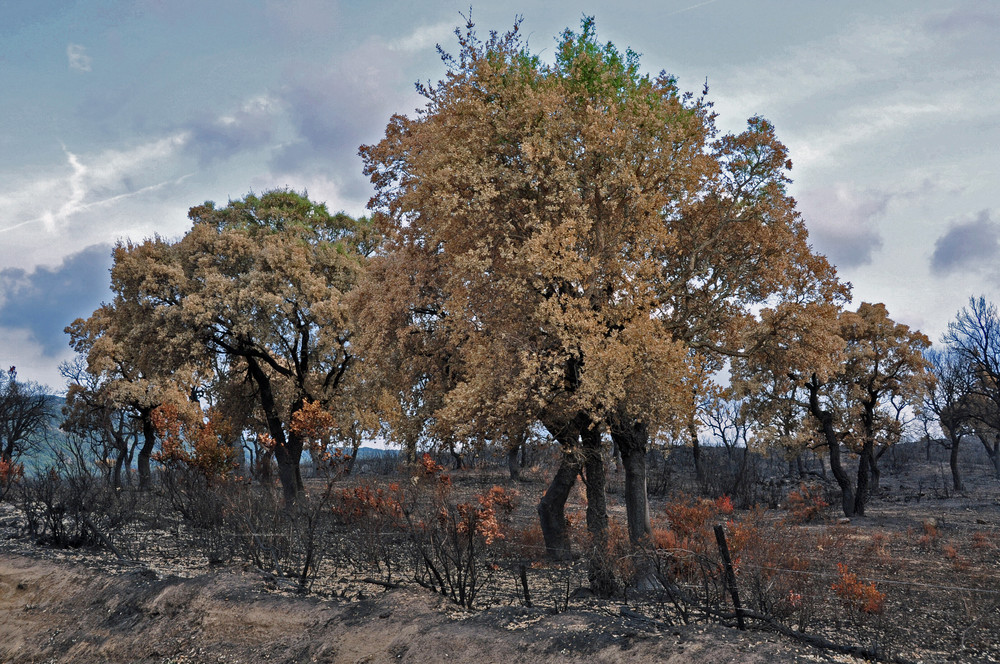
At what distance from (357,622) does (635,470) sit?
5238mm

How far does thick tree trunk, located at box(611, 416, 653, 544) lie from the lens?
10.7 metres

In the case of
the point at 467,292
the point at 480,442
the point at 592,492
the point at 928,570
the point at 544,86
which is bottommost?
the point at 928,570

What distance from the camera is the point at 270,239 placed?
21.1 meters

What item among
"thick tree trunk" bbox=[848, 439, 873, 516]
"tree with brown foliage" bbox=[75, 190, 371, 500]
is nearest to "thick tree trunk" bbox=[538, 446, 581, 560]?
"tree with brown foliage" bbox=[75, 190, 371, 500]

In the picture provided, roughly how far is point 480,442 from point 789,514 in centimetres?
1500

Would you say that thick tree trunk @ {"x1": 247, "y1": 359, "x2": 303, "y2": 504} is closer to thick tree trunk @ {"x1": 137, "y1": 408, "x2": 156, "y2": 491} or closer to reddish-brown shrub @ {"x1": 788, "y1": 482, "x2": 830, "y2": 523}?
thick tree trunk @ {"x1": 137, "y1": 408, "x2": 156, "y2": 491}

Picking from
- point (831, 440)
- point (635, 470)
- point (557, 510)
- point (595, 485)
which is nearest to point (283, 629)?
point (635, 470)

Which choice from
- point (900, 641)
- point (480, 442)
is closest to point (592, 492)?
point (480, 442)

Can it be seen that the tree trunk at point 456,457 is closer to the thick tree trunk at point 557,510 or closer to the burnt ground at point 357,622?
the thick tree trunk at point 557,510

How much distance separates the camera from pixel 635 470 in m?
10.9

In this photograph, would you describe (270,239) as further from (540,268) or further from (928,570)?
(928,570)

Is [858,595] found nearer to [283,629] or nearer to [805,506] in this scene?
[283,629]

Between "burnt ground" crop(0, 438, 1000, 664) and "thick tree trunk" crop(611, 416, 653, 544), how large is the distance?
5.28ft

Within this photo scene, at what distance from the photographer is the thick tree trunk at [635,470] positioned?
35.0ft
